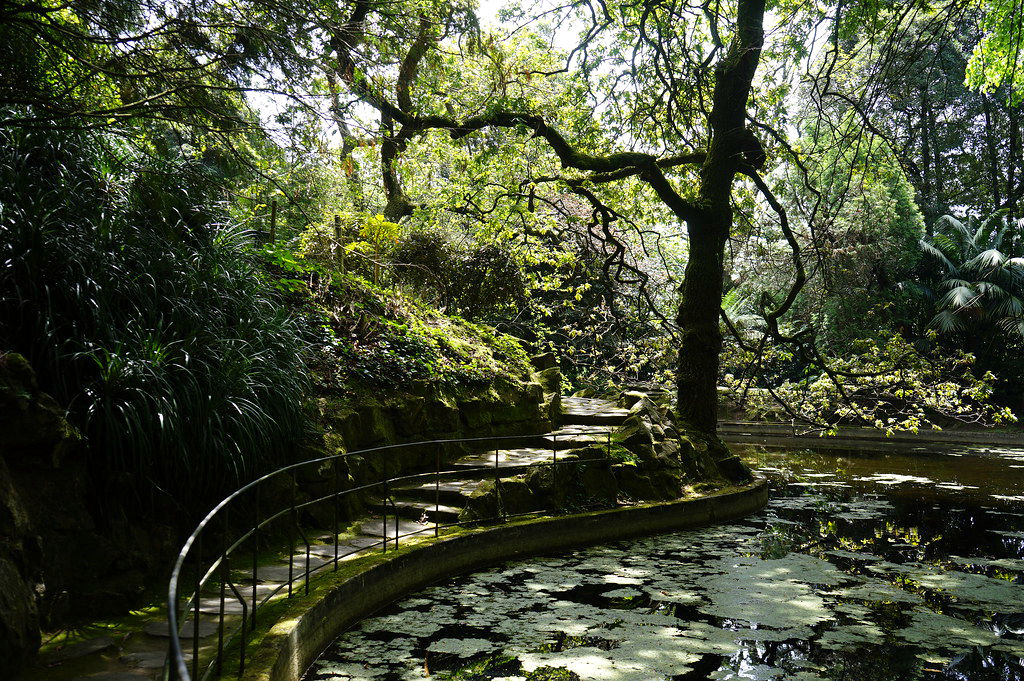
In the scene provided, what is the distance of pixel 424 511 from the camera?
7.19 metres

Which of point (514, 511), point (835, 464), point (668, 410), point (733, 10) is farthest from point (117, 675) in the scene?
point (835, 464)

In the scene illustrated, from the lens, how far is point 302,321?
24.7 feet

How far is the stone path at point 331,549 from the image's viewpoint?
332 cm

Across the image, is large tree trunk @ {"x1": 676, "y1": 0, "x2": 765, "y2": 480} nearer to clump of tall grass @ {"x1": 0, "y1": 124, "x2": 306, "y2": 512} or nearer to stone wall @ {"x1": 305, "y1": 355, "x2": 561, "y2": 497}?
stone wall @ {"x1": 305, "y1": 355, "x2": 561, "y2": 497}

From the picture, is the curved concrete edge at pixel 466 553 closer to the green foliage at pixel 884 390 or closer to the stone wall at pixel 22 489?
the stone wall at pixel 22 489

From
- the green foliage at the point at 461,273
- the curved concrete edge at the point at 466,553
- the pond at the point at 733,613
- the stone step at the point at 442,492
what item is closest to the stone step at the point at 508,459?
the stone step at the point at 442,492

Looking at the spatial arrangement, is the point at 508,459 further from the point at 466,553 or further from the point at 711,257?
the point at 711,257

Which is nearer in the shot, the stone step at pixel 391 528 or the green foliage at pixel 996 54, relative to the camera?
the stone step at pixel 391 528

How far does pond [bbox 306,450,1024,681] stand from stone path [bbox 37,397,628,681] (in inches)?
25.5

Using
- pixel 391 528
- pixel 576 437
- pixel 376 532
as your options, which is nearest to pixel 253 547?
pixel 376 532

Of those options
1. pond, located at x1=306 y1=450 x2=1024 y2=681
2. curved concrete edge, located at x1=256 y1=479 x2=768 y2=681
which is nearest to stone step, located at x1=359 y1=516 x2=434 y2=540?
curved concrete edge, located at x1=256 y1=479 x2=768 y2=681

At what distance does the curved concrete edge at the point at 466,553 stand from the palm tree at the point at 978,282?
1506 cm

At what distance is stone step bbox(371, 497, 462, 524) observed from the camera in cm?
716

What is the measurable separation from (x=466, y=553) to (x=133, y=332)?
332 cm
